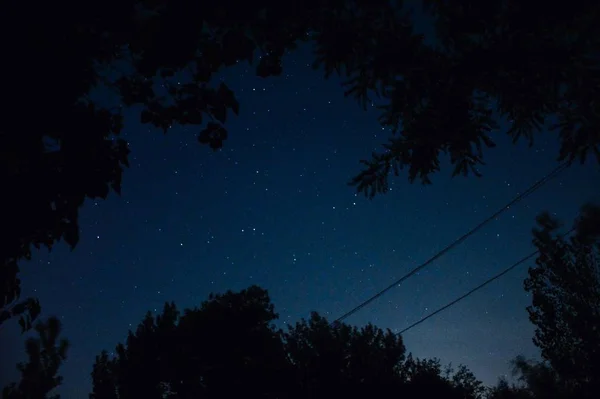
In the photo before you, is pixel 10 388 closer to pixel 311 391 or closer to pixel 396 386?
pixel 311 391

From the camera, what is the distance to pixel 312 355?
1022 inches

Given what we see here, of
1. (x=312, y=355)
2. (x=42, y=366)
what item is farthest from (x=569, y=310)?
(x=42, y=366)

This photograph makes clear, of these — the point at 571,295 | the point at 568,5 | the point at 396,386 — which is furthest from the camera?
the point at 396,386

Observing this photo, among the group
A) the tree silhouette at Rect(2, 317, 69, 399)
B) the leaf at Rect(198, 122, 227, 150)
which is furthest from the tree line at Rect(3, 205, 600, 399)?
the leaf at Rect(198, 122, 227, 150)

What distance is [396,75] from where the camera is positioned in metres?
2.58

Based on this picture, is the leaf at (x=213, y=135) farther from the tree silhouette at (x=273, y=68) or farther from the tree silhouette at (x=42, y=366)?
the tree silhouette at (x=42, y=366)

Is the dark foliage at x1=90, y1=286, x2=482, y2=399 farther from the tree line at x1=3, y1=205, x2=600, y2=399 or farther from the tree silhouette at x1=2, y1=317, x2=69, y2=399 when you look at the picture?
the tree silhouette at x1=2, y1=317, x2=69, y2=399

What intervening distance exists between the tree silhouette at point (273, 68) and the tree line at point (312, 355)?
7.63 metres

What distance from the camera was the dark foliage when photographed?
24.1 m

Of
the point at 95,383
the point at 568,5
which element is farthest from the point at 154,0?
the point at 95,383

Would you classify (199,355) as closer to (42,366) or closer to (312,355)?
(312,355)

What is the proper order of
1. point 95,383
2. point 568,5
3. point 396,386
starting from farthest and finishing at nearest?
point 95,383
point 396,386
point 568,5

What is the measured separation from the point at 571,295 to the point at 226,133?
2300cm

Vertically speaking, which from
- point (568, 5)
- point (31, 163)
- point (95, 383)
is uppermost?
point (95, 383)
